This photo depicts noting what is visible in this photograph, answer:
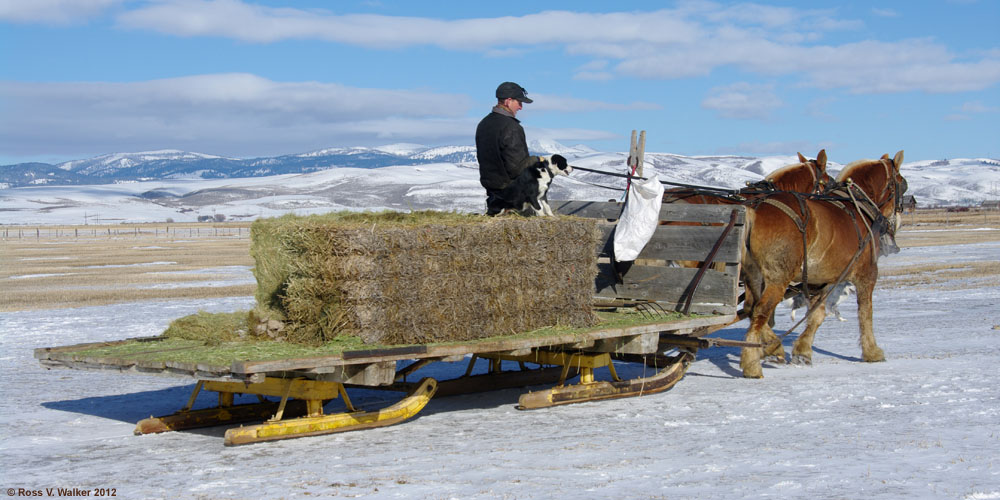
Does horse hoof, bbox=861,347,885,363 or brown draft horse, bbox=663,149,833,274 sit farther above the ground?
brown draft horse, bbox=663,149,833,274

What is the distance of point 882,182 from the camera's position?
11812mm

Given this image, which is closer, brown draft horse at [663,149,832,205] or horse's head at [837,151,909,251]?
brown draft horse at [663,149,832,205]

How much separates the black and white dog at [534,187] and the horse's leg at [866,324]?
14.9 feet

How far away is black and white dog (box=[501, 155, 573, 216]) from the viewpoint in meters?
8.41

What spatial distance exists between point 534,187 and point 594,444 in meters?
2.67

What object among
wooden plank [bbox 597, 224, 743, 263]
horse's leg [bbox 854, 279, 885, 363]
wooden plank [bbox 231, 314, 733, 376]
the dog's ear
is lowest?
horse's leg [bbox 854, 279, 885, 363]

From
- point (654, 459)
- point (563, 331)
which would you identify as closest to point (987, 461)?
point (654, 459)

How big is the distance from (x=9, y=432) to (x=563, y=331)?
4.90 m

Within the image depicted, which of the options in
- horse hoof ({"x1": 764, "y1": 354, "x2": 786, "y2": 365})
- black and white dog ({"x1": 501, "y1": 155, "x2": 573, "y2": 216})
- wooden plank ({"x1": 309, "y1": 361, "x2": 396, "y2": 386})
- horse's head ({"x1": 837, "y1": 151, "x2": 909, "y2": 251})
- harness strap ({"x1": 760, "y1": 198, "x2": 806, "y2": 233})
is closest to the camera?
wooden plank ({"x1": 309, "y1": 361, "x2": 396, "y2": 386})

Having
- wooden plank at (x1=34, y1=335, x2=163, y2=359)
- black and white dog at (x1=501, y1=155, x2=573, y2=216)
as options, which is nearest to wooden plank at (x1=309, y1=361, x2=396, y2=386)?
wooden plank at (x1=34, y1=335, x2=163, y2=359)

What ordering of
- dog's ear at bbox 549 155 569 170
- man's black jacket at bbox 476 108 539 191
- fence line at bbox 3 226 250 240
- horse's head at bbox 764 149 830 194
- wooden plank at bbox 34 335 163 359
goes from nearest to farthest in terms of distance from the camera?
1. wooden plank at bbox 34 335 163 359
2. dog's ear at bbox 549 155 569 170
3. man's black jacket at bbox 476 108 539 191
4. horse's head at bbox 764 149 830 194
5. fence line at bbox 3 226 250 240

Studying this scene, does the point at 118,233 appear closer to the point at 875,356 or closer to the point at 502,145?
the point at 502,145

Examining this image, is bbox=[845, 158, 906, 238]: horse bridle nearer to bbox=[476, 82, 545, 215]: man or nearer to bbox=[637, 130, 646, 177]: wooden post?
bbox=[637, 130, 646, 177]: wooden post

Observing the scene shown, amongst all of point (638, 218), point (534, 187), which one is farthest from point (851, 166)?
point (534, 187)
